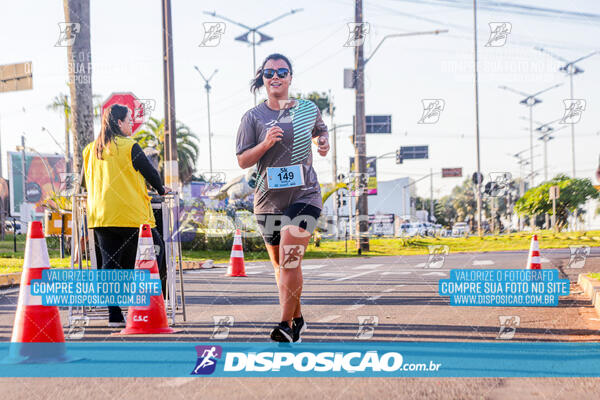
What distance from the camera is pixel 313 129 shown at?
500 cm

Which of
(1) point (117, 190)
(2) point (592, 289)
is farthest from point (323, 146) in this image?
(2) point (592, 289)

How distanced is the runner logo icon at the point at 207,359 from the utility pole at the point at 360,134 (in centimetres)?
1731

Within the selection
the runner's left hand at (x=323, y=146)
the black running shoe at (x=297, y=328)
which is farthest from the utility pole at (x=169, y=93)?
the black running shoe at (x=297, y=328)

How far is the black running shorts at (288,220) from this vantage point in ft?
15.4

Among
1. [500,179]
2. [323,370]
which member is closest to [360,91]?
[500,179]

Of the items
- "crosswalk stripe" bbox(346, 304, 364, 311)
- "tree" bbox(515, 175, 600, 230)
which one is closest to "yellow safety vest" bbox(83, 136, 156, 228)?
"crosswalk stripe" bbox(346, 304, 364, 311)

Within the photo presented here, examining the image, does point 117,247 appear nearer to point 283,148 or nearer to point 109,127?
point 109,127

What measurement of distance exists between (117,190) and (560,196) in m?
8.69

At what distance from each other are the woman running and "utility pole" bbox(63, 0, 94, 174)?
9.57 metres

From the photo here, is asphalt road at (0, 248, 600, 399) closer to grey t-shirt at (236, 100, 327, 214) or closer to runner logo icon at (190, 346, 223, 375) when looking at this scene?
runner logo icon at (190, 346, 223, 375)

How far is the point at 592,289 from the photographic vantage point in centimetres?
763

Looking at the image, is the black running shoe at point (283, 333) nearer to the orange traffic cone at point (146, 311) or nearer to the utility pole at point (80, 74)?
the orange traffic cone at point (146, 311)

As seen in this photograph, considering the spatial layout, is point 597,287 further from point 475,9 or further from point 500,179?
point 475,9

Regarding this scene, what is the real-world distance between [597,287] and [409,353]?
403 centimetres
